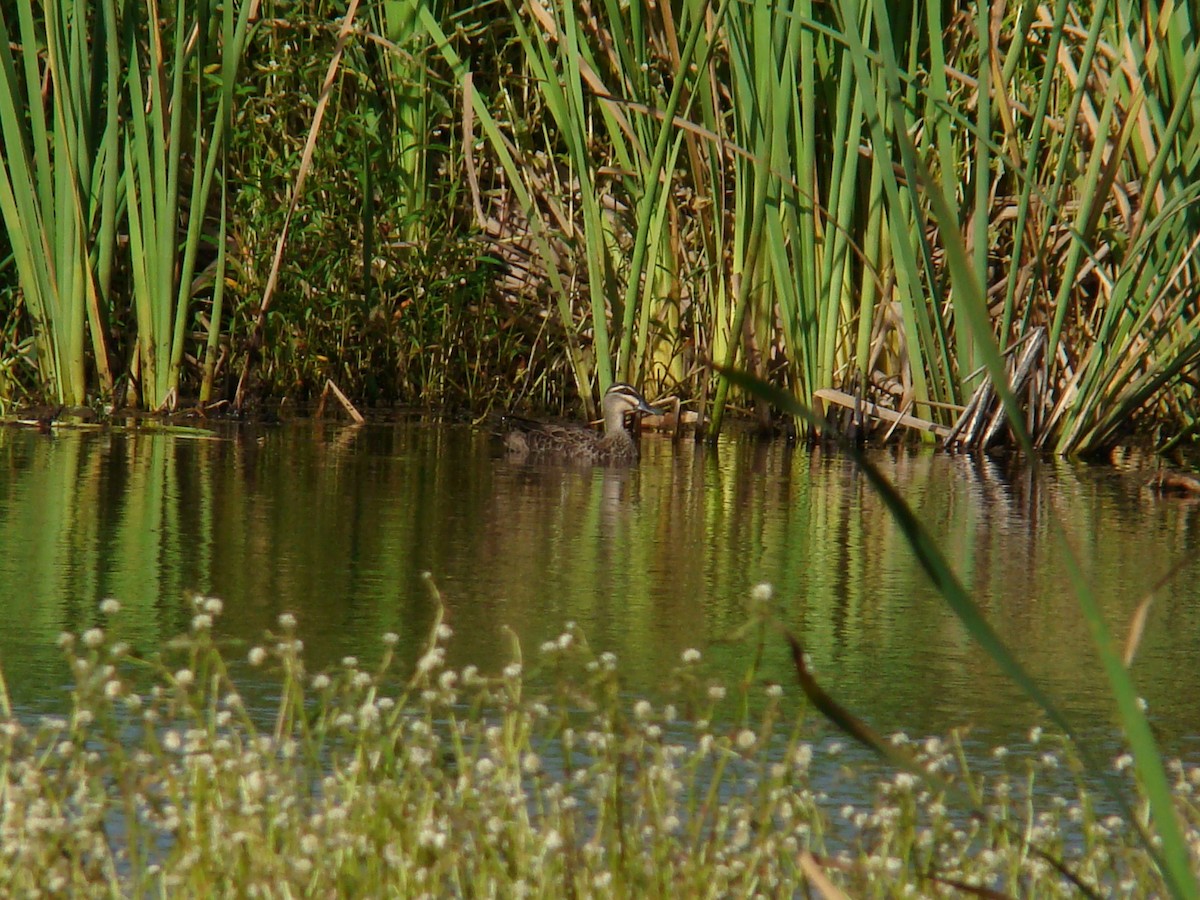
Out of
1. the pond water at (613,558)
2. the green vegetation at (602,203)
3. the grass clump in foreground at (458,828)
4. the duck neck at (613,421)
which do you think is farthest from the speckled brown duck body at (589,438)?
the grass clump in foreground at (458,828)

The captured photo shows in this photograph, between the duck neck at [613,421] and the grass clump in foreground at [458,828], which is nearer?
the grass clump in foreground at [458,828]

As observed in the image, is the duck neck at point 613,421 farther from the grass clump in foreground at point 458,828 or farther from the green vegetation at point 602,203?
the grass clump in foreground at point 458,828

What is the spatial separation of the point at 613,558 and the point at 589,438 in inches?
108

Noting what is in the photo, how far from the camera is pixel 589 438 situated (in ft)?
28.0

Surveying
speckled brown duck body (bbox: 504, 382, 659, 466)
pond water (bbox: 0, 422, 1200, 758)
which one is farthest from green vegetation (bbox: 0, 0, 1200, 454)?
pond water (bbox: 0, 422, 1200, 758)

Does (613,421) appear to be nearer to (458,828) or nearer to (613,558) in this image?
(613,558)

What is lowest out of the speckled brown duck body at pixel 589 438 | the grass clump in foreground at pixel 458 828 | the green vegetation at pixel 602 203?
the grass clump in foreground at pixel 458 828

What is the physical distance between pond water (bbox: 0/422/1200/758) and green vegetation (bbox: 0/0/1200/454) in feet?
2.23

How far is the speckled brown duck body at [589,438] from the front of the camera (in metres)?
8.43

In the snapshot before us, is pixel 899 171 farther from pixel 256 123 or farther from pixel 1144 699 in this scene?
pixel 1144 699

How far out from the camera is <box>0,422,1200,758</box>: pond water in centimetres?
434

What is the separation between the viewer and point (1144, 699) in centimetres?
421

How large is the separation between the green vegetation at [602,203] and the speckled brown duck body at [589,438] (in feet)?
1.04

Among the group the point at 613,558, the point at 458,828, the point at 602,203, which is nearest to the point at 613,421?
the point at 602,203
